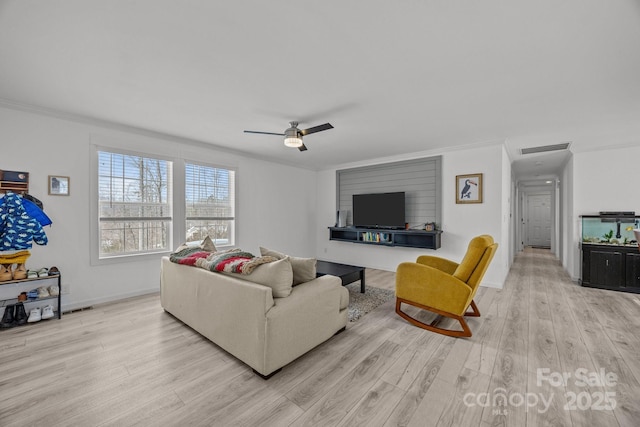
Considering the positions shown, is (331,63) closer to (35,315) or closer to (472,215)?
(472,215)

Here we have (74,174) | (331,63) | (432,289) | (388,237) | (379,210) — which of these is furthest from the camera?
(379,210)

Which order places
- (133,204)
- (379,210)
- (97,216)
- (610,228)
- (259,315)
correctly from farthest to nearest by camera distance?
1. (379,210)
2. (610,228)
3. (133,204)
4. (97,216)
5. (259,315)

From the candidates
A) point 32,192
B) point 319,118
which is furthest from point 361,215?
point 32,192

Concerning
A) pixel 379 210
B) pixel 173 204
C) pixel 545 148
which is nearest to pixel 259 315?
pixel 173 204

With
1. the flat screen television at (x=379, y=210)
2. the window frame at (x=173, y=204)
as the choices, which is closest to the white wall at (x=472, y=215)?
the flat screen television at (x=379, y=210)

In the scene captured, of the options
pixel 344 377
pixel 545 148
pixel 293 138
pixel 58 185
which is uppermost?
pixel 545 148

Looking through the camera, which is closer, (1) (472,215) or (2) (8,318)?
(2) (8,318)

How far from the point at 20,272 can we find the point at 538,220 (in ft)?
43.7

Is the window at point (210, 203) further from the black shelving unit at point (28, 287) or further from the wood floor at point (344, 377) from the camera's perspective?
the wood floor at point (344, 377)

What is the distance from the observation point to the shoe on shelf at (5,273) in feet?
8.92

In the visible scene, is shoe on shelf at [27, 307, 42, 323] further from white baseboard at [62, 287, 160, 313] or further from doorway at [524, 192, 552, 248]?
doorway at [524, 192, 552, 248]

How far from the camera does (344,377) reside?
1.95m

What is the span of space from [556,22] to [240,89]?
2.46m

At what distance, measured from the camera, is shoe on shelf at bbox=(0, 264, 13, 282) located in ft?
8.92
